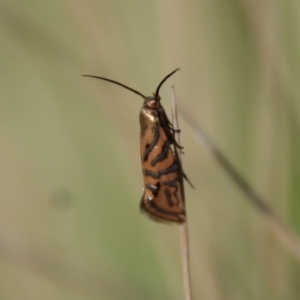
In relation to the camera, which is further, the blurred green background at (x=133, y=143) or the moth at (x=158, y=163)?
the blurred green background at (x=133, y=143)

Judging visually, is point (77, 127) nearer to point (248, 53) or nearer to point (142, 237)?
point (142, 237)

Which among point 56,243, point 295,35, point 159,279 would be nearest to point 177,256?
point 159,279

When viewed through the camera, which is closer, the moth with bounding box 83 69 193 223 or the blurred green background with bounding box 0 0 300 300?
the moth with bounding box 83 69 193 223

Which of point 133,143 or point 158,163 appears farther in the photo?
point 133,143
